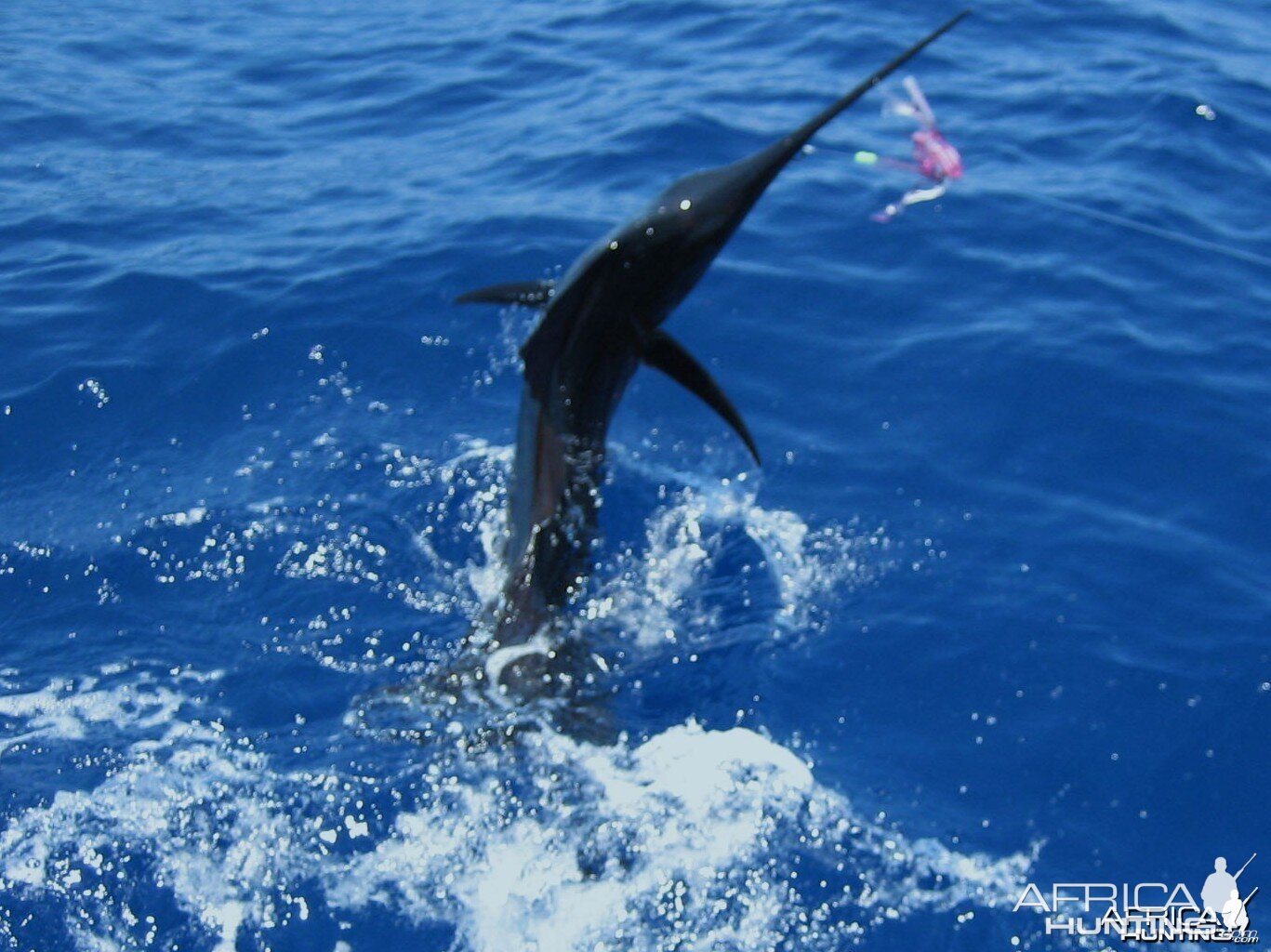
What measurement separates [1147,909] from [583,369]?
3814 mm

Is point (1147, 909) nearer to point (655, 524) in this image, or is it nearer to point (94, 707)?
point (655, 524)

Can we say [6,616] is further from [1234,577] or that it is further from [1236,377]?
[1236,377]

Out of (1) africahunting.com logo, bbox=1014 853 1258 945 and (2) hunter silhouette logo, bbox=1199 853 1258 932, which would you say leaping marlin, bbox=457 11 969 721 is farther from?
(2) hunter silhouette logo, bbox=1199 853 1258 932

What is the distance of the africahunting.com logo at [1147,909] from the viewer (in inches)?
253

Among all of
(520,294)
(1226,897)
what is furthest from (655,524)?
(1226,897)

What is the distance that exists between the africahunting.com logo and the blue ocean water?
107mm

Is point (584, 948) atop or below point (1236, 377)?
below

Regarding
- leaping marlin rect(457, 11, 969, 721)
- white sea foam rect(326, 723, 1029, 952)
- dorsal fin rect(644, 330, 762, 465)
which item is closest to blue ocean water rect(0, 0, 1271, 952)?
white sea foam rect(326, 723, 1029, 952)

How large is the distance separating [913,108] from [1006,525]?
713cm

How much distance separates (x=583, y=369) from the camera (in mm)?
7180

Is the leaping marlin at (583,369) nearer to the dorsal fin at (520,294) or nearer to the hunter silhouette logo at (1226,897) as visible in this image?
the dorsal fin at (520,294)

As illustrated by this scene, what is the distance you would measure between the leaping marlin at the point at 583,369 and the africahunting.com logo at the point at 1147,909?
104 inches

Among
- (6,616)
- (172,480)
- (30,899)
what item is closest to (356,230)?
(172,480)

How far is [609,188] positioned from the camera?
1319cm
